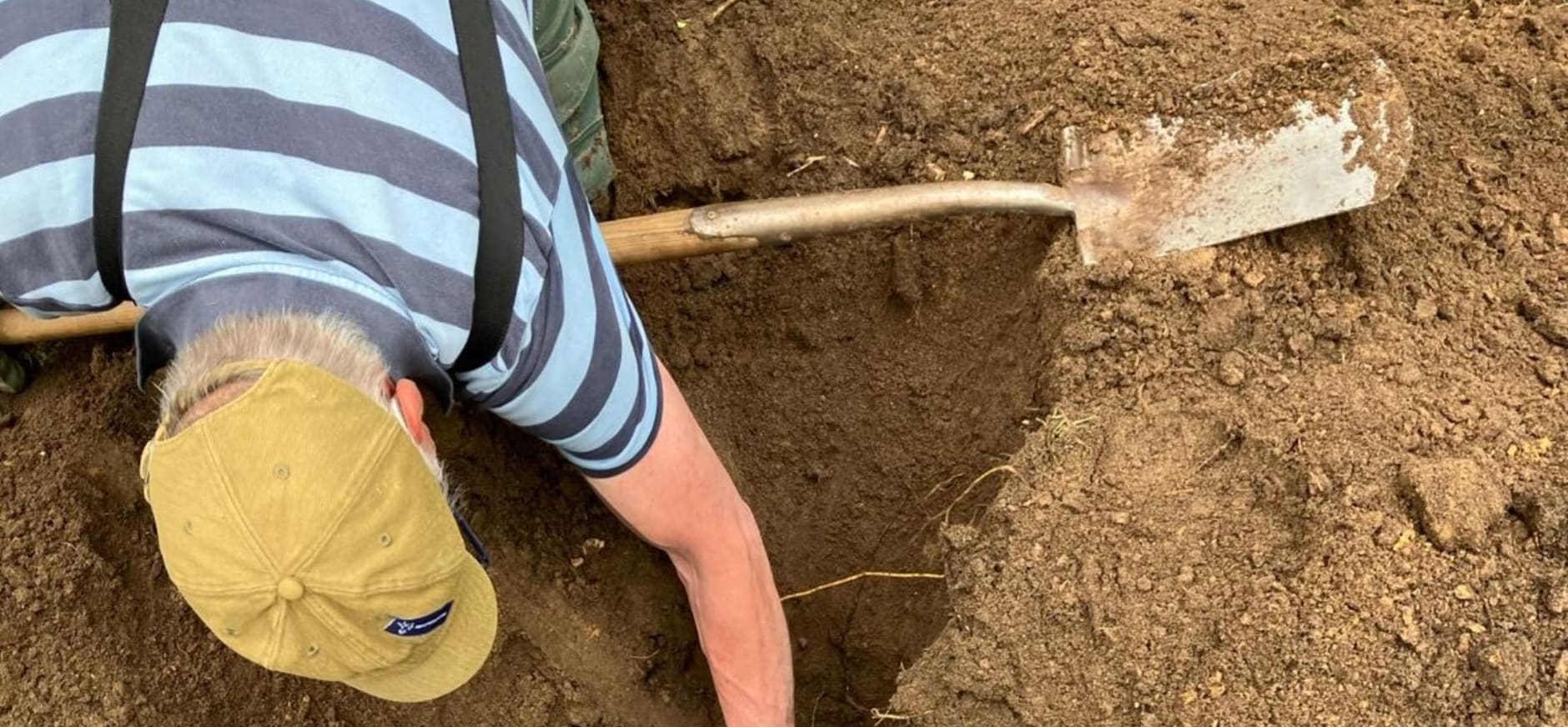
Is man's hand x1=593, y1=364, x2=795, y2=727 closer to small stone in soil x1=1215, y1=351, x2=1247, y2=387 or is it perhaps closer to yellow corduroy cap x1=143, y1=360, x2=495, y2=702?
yellow corduroy cap x1=143, y1=360, x2=495, y2=702

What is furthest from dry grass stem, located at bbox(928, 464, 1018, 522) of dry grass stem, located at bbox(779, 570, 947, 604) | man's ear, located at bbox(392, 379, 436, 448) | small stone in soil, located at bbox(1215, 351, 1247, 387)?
man's ear, located at bbox(392, 379, 436, 448)

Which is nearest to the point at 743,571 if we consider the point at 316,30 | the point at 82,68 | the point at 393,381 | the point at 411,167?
the point at 393,381

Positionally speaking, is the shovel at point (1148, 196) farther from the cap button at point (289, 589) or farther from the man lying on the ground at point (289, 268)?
the cap button at point (289, 589)

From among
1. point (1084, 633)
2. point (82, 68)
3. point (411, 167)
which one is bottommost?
point (1084, 633)

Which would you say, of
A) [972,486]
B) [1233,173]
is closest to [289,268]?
[972,486]

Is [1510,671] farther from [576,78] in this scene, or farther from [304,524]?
[576,78]

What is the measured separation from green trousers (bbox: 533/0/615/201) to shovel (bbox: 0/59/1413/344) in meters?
0.24

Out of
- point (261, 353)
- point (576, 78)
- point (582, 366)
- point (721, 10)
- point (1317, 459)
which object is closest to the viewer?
point (261, 353)

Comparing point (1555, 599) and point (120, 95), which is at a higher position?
point (120, 95)

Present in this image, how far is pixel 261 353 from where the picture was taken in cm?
111

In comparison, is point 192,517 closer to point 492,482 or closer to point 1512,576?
point 492,482

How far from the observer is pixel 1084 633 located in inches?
67.7

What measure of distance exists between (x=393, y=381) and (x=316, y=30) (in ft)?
1.24

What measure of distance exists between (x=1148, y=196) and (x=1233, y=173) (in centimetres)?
14
